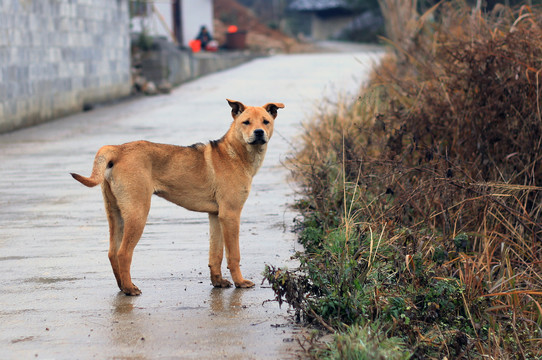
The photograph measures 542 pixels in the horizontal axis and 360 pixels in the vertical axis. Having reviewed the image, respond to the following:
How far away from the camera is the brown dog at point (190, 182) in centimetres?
565

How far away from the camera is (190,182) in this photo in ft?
19.6

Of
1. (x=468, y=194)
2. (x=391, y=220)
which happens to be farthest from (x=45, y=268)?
(x=468, y=194)

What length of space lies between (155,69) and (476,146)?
58.3 feet

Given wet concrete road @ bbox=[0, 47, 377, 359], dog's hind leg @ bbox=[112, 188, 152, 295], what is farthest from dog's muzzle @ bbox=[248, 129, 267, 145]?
wet concrete road @ bbox=[0, 47, 377, 359]

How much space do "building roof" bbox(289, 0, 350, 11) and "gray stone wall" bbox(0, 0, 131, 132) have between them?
144 feet

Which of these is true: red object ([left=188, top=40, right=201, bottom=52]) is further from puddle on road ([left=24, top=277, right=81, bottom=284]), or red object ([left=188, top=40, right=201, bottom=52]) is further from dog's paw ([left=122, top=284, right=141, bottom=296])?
dog's paw ([left=122, top=284, right=141, bottom=296])

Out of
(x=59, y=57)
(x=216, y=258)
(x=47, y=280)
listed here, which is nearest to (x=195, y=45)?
(x=59, y=57)

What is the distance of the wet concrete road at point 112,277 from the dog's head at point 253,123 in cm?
115

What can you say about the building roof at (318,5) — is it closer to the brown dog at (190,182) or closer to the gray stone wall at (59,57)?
the gray stone wall at (59,57)

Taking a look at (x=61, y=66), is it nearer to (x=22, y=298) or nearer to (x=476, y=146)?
(x=476, y=146)

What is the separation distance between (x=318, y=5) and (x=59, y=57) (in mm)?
50483

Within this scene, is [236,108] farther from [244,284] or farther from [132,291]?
[132,291]

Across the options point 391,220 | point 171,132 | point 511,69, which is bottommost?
point 171,132

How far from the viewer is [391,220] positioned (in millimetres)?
6758
